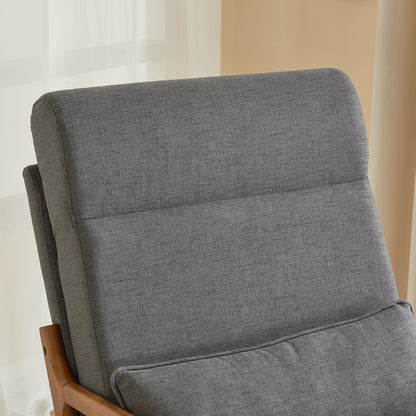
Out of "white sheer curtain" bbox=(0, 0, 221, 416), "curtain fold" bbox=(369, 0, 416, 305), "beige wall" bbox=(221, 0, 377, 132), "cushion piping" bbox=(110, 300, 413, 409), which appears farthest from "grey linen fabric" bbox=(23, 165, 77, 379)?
"beige wall" bbox=(221, 0, 377, 132)

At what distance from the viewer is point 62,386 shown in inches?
49.3

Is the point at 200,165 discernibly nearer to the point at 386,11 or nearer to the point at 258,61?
the point at 386,11

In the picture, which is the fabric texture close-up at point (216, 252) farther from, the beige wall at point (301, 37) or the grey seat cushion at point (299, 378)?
the beige wall at point (301, 37)

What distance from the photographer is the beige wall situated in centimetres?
236

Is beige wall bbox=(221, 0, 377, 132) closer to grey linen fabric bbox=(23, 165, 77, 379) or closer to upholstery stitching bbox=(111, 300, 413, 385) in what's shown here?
upholstery stitching bbox=(111, 300, 413, 385)

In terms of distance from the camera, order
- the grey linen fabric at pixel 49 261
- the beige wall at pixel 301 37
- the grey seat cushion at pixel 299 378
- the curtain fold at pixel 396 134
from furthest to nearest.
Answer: the beige wall at pixel 301 37, the curtain fold at pixel 396 134, the grey linen fabric at pixel 49 261, the grey seat cushion at pixel 299 378

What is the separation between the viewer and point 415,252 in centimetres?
206

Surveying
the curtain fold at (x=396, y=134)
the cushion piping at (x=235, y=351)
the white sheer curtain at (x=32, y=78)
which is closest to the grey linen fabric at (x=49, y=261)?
the cushion piping at (x=235, y=351)

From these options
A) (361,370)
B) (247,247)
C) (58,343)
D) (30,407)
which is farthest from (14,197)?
(361,370)

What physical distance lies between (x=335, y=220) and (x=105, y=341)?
→ 51 centimetres

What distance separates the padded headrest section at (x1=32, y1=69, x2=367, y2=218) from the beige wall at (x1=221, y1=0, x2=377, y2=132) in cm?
97

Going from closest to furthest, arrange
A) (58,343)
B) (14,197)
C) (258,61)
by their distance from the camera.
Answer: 1. (58,343)
2. (14,197)
3. (258,61)

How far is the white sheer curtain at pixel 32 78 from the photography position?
6.25 feet

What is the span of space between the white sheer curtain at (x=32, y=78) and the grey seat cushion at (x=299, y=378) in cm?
94
